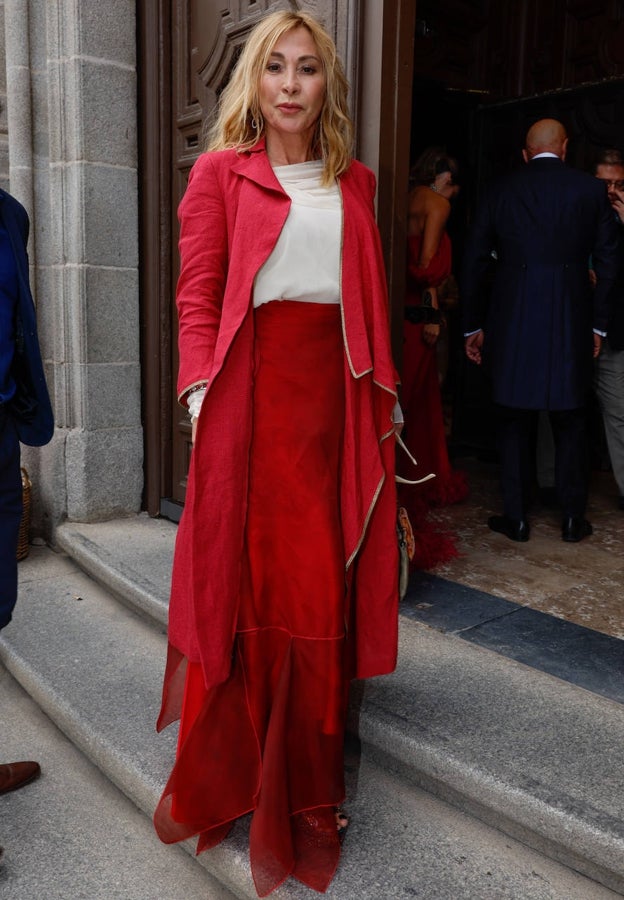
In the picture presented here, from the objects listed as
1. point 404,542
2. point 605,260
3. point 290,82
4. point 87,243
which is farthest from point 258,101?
point 605,260

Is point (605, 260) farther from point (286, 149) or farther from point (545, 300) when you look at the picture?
point (286, 149)

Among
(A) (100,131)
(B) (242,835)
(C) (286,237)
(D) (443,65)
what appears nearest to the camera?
(C) (286,237)

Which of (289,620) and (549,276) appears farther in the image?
(549,276)

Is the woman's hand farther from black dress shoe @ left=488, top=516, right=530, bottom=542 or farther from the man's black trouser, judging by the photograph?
the man's black trouser

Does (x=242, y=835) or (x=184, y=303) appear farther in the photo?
(x=242, y=835)

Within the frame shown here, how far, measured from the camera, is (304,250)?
2.16 metres

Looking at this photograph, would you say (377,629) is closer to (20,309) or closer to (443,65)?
(20,309)

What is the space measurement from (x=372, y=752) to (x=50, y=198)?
3.37 metres

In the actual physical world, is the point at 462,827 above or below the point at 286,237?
below

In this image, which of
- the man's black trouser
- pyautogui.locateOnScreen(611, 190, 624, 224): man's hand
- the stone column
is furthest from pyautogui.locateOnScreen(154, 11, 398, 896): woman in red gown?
pyautogui.locateOnScreen(611, 190, 624, 224): man's hand

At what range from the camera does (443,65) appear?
6465 mm

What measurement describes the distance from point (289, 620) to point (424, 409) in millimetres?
3180

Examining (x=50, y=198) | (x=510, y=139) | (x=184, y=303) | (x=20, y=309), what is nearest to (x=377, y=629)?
(x=184, y=303)

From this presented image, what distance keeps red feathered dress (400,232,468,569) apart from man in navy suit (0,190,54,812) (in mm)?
2202
